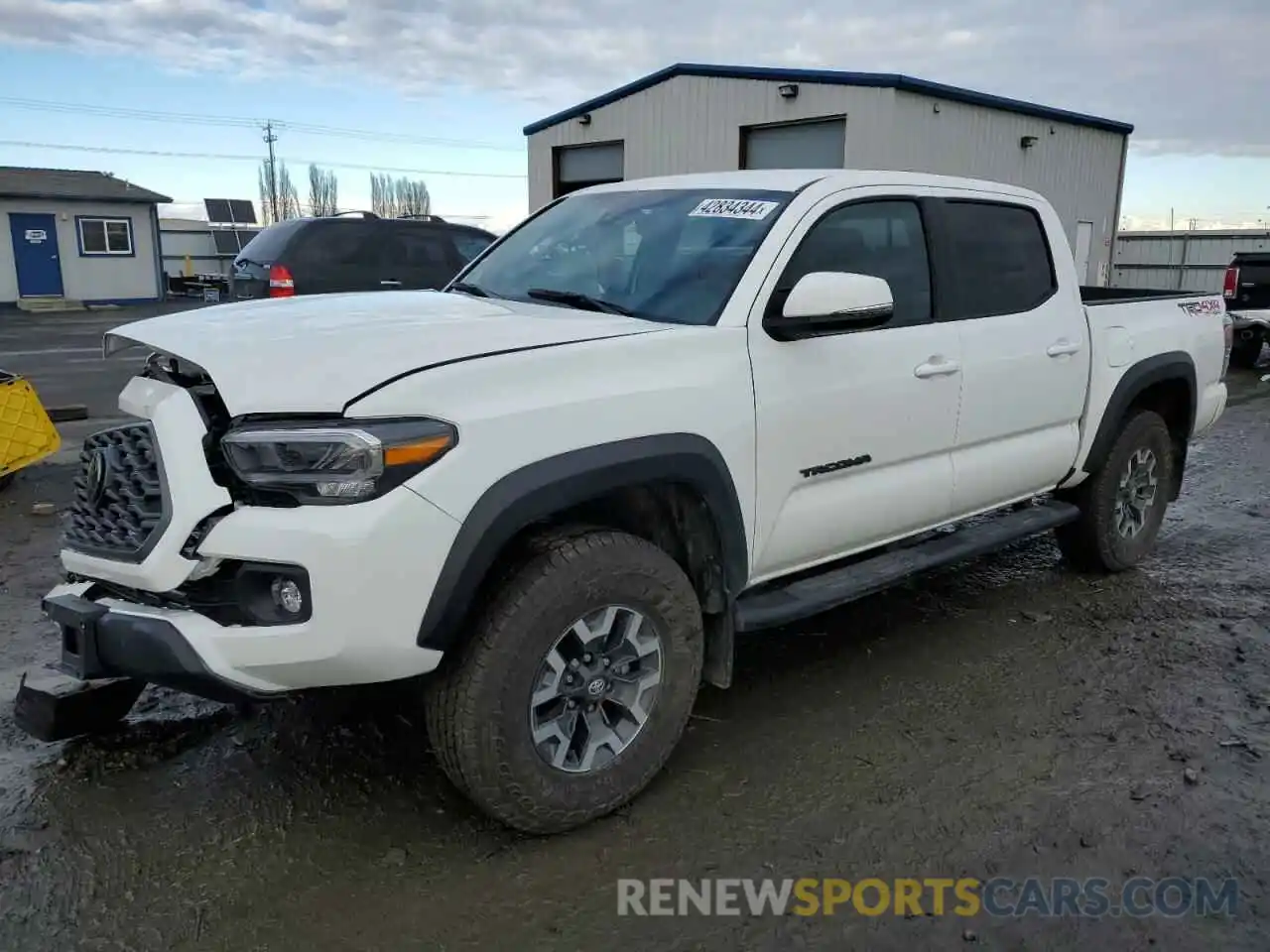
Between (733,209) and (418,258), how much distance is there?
8.13 metres

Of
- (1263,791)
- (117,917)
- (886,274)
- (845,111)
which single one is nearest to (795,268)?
(886,274)

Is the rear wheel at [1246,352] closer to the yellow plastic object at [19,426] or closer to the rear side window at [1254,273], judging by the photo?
the rear side window at [1254,273]

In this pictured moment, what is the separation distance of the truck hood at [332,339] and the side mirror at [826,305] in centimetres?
43

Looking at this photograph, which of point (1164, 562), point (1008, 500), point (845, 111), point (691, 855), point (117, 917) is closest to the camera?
point (117, 917)

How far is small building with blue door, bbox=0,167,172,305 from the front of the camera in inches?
1171

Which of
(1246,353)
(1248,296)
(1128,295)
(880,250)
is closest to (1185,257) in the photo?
(1246,353)

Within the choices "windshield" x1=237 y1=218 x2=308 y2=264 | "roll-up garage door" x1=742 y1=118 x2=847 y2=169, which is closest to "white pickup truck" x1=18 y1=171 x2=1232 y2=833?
"windshield" x1=237 y1=218 x2=308 y2=264

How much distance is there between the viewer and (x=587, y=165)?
22.8 meters

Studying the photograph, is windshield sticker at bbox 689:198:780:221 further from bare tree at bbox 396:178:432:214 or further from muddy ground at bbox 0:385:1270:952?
bare tree at bbox 396:178:432:214

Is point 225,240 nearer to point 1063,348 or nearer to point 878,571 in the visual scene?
point 1063,348

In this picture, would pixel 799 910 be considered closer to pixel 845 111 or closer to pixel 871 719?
pixel 871 719

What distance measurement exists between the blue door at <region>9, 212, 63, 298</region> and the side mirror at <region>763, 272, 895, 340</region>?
32424 millimetres

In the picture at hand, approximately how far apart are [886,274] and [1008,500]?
128cm

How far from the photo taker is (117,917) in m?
2.69
